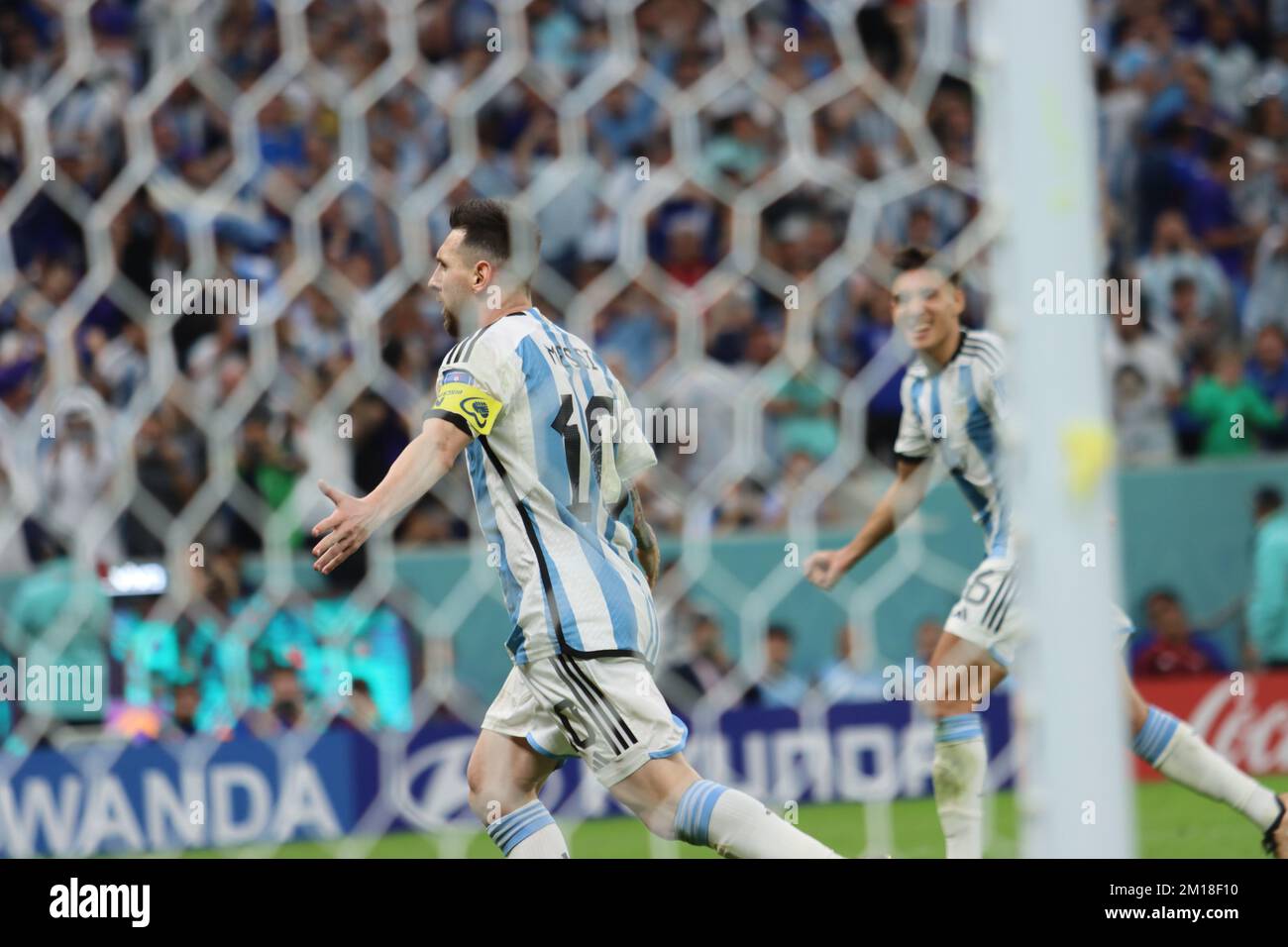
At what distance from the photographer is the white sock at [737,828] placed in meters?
4.14

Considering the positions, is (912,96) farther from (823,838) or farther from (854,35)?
(823,838)

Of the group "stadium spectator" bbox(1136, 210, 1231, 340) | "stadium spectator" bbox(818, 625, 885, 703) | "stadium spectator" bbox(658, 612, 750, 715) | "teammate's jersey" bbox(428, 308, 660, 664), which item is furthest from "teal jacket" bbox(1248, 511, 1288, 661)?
"teammate's jersey" bbox(428, 308, 660, 664)

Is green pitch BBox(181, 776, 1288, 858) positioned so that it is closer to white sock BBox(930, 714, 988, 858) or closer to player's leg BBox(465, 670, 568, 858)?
white sock BBox(930, 714, 988, 858)

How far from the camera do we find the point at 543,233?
9586 millimetres

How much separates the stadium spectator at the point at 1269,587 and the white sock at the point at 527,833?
4.92 meters

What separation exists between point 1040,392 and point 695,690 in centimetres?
→ 539

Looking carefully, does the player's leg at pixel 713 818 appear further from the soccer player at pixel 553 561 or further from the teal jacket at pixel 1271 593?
the teal jacket at pixel 1271 593

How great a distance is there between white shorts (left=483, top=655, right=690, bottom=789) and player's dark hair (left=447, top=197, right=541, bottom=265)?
1.01 metres

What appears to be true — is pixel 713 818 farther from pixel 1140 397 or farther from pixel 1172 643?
pixel 1140 397

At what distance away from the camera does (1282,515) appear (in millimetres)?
8453

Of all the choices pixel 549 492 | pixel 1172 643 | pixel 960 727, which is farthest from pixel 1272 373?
pixel 549 492

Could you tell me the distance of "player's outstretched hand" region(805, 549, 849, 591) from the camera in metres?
5.43

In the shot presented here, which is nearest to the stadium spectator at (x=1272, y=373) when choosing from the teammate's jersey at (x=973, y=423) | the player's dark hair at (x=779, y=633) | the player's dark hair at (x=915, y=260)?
the player's dark hair at (x=779, y=633)

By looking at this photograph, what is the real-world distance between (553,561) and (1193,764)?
7.00ft
